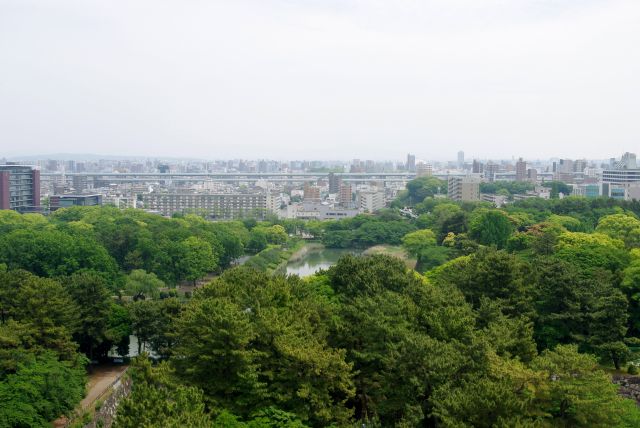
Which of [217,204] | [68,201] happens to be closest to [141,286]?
[68,201]

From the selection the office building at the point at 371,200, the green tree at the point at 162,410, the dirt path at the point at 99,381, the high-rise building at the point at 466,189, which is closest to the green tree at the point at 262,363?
the green tree at the point at 162,410

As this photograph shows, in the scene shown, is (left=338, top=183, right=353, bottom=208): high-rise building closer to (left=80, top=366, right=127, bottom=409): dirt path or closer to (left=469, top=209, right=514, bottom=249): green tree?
(left=469, top=209, right=514, bottom=249): green tree

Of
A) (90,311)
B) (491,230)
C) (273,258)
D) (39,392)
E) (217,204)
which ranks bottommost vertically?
(273,258)

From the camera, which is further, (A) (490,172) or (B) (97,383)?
(A) (490,172)

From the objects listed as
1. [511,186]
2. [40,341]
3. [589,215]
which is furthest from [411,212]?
[40,341]

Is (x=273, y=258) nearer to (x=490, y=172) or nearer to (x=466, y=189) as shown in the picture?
(x=466, y=189)

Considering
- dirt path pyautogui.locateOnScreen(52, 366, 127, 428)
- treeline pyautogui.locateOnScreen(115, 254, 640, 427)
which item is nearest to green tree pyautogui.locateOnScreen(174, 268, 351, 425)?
treeline pyautogui.locateOnScreen(115, 254, 640, 427)
